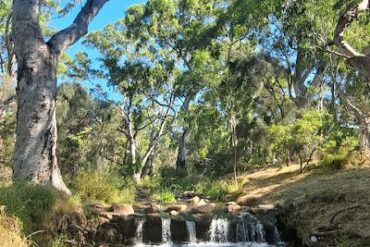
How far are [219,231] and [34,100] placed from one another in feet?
15.5

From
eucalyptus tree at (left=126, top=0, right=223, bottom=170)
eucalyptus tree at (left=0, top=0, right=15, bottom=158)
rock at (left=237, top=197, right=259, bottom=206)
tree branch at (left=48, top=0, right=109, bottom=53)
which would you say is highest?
eucalyptus tree at (left=126, top=0, right=223, bottom=170)

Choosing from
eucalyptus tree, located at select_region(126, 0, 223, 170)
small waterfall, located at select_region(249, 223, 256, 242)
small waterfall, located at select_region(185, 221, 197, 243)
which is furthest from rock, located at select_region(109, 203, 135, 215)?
eucalyptus tree, located at select_region(126, 0, 223, 170)

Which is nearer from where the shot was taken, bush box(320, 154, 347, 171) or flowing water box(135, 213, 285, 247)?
flowing water box(135, 213, 285, 247)

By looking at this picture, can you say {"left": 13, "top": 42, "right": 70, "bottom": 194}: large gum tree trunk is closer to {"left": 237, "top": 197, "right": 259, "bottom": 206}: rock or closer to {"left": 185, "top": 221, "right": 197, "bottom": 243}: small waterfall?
{"left": 185, "top": 221, "right": 197, "bottom": 243}: small waterfall

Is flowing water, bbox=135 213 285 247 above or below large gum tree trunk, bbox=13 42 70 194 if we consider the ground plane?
below

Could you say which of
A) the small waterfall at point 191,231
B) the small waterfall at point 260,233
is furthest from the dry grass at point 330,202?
the small waterfall at point 191,231

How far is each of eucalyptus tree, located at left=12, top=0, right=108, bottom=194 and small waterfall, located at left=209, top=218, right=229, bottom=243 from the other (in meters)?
3.26

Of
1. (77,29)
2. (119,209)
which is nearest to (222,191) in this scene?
(119,209)

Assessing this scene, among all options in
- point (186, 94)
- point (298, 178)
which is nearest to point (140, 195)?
point (298, 178)

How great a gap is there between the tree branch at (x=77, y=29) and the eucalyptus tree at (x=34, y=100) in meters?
0.02

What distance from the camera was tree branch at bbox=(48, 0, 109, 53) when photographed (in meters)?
9.46

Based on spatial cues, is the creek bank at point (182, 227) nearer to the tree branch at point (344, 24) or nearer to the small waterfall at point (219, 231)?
the small waterfall at point (219, 231)

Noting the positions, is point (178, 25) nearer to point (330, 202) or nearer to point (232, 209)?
point (232, 209)

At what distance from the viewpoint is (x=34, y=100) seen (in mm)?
8758
